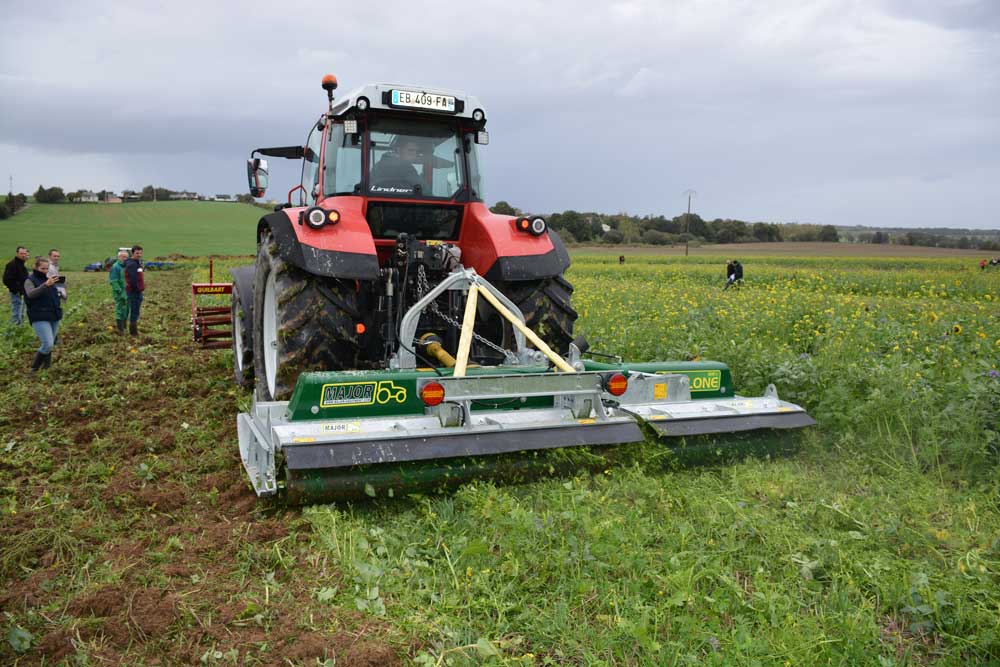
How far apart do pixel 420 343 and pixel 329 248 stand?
0.87 m

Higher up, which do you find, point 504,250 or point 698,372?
point 504,250

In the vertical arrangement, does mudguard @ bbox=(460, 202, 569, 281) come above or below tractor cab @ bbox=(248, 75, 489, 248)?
below

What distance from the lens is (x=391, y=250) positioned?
227 inches

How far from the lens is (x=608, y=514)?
3.63 metres

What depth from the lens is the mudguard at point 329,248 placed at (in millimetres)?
4805

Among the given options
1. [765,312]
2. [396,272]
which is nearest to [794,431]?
[396,272]

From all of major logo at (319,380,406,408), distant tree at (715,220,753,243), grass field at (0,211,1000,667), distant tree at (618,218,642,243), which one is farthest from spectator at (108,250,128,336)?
distant tree at (715,220,753,243)

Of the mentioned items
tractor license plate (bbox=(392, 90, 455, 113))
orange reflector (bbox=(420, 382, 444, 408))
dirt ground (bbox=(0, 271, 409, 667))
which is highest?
tractor license plate (bbox=(392, 90, 455, 113))

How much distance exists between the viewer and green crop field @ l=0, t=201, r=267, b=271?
38.6 metres

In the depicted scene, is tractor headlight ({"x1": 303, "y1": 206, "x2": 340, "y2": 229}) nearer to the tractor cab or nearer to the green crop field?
the tractor cab

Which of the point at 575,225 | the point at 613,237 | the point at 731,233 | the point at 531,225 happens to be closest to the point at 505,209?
the point at 531,225

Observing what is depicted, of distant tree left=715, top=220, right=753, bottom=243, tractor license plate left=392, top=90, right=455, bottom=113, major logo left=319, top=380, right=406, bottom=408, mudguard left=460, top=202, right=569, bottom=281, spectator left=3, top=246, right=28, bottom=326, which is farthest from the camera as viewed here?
distant tree left=715, top=220, right=753, bottom=243

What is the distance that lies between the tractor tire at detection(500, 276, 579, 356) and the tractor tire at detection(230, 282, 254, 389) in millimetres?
2884

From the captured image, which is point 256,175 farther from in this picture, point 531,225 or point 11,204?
point 11,204
